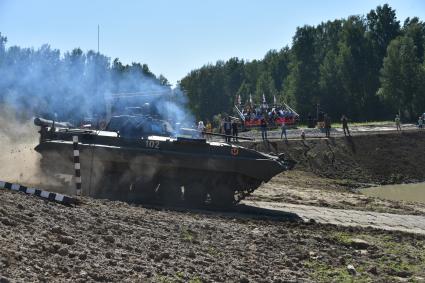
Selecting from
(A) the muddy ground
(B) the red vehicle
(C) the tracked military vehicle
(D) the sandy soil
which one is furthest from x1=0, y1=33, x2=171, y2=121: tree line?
(B) the red vehicle

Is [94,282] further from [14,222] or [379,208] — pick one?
[379,208]

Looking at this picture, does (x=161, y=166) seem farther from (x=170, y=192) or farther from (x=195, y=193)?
(x=195, y=193)

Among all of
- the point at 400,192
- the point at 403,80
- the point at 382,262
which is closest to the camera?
the point at 382,262

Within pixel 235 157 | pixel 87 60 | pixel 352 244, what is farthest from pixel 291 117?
pixel 352 244

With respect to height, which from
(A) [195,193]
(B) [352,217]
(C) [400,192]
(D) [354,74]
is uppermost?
(D) [354,74]

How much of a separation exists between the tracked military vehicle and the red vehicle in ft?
85.5

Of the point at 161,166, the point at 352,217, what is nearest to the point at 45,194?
the point at 161,166

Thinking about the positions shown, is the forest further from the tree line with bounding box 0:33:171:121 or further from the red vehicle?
the tree line with bounding box 0:33:171:121

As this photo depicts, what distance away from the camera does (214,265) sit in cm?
851

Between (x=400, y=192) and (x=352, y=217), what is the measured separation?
12.0 m

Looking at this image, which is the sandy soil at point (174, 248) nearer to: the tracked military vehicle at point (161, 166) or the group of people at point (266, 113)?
the tracked military vehicle at point (161, 166)

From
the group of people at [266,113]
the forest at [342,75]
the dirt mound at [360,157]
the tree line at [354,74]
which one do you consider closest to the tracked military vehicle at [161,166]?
the dirt mound at [360,157]

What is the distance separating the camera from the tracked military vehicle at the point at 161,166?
1531 cm

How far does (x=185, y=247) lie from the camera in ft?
30.4
